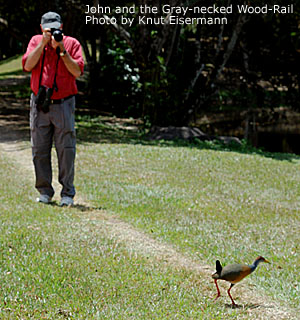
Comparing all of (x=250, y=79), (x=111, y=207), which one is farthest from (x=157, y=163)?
(x=250, y=79)

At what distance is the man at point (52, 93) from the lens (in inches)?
307

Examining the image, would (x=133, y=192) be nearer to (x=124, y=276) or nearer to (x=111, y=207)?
(x=111, y=207)

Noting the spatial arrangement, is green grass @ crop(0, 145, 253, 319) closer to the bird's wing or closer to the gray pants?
the bird's wing

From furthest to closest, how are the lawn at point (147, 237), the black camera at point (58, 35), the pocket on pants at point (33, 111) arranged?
the pocket on pants at point (33, 111)
the black camera at point (58, 35)
the lawn at point (147, 237)

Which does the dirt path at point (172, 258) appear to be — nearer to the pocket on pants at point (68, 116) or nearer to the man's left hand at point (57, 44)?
the pocket on pants at point (68, 116)

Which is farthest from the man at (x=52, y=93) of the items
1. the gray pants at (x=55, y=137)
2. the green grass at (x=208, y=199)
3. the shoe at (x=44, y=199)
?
the green grass at (x=208, y=199)

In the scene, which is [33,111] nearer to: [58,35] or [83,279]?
[58,35]

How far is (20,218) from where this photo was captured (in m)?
7.35

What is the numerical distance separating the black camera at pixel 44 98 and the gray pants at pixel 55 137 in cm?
11

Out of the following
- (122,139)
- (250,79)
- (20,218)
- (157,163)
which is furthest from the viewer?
(250,79)

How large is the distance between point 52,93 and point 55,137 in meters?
0.69

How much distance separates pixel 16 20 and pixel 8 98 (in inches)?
261

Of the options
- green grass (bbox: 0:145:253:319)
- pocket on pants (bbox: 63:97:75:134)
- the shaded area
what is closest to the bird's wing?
green grass (bbox: 0:145:253:319)

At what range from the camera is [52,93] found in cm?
790
